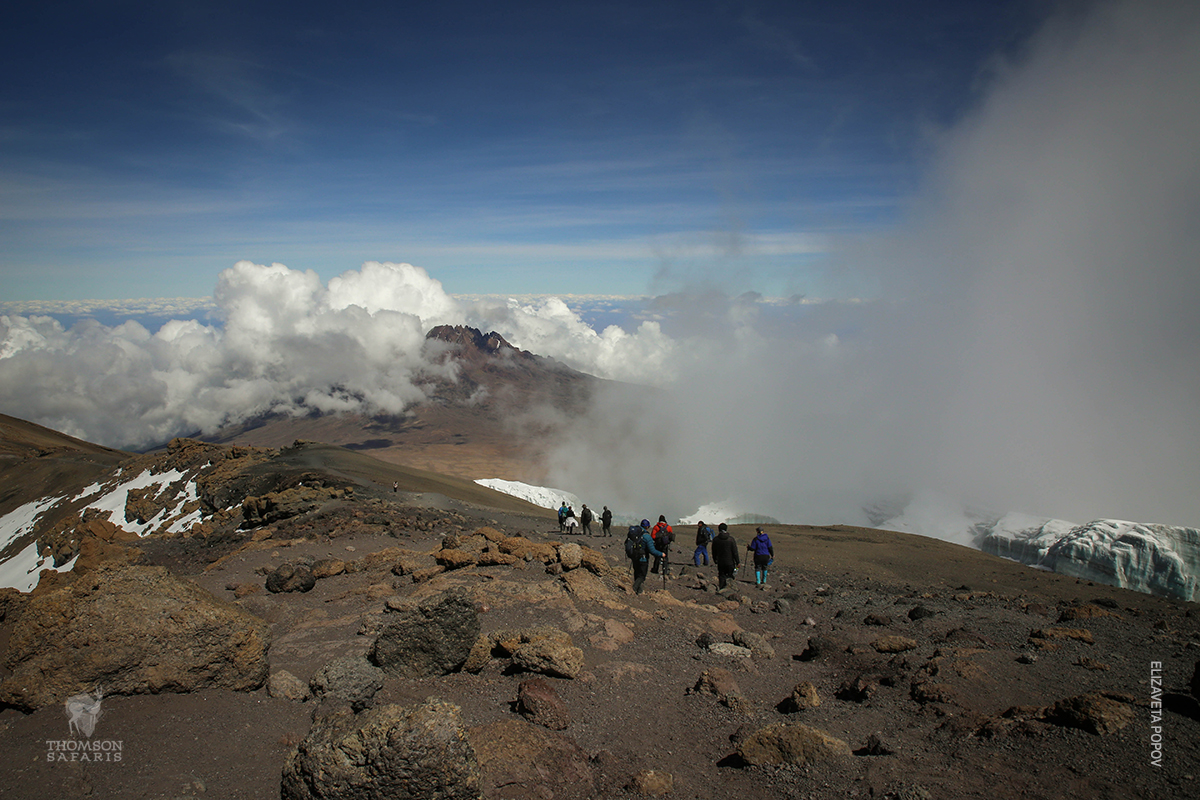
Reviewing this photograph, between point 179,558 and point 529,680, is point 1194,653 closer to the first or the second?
point 529,680

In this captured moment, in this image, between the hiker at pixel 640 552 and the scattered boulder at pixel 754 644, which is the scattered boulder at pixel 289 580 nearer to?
the hiker at pixel 640 552

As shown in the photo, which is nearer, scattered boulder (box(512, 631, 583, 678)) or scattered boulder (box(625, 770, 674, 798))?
scattered boulder (box(625, 770, 674, 798))

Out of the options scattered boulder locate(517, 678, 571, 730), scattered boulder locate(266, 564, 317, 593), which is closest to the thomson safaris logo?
scattered boulder locate(517, 678, 571, 730)

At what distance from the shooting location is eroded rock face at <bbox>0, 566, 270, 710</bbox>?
5.89 m

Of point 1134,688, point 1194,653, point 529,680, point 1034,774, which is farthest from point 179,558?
point 1194,653

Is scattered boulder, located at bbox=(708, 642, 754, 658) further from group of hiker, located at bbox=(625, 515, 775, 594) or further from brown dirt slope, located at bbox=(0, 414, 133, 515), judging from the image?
brown dirt slope, located at bbox=(0, 414, 133, 515)

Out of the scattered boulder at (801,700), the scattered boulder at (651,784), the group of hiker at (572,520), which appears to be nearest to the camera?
the scattered boulder at (651,784)

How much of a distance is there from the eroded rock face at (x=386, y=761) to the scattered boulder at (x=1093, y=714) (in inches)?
242

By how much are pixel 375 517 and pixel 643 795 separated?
57.3ft

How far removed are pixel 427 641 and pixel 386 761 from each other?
3.05 meters

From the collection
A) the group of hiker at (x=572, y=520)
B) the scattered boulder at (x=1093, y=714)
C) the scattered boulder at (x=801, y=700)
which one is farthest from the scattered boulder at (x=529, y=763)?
the group of hiker at (x=572, y=520)

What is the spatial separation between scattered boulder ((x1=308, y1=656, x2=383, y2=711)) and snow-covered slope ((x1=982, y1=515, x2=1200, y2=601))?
57.0 m

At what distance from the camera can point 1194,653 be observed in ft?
30.2

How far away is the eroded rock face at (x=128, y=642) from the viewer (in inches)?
232
